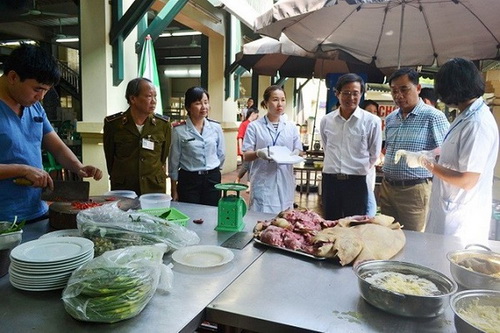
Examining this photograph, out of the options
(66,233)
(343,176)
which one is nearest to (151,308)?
(66,233)

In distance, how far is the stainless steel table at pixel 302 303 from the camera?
40.1 inches

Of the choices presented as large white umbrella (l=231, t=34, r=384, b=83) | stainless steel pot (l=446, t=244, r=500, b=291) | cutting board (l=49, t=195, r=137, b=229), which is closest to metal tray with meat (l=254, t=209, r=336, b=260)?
stainless steel pot (l=446, t=244, r=500, b=291)

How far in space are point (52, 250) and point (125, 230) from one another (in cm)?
27

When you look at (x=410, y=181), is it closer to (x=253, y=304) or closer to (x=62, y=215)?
(x=253, y=304)

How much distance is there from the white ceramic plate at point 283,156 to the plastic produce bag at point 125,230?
129 cm

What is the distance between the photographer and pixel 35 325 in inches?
38.0

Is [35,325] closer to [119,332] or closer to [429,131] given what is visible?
[119,332]

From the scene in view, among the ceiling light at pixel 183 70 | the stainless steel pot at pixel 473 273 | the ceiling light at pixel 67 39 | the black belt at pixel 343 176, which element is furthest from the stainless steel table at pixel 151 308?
the ceiling light at pixel 183 70

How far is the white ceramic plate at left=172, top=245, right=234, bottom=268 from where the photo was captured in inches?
53.7

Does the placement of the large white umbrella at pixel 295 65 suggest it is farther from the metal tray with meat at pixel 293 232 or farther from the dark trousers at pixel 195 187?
the metal tray with meat at pixel 293 232

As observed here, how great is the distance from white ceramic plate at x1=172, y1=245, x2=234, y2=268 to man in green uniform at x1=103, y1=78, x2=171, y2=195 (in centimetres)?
124

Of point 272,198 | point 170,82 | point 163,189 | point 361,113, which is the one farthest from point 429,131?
point 170,82

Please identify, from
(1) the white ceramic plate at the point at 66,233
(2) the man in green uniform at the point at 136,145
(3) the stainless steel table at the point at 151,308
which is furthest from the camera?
(2) the man in green uniform at the point at 136,145

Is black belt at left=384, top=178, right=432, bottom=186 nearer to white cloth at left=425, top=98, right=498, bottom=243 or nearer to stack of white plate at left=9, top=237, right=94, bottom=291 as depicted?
white cloth at left=425, top=98, right=498, bottom=243
